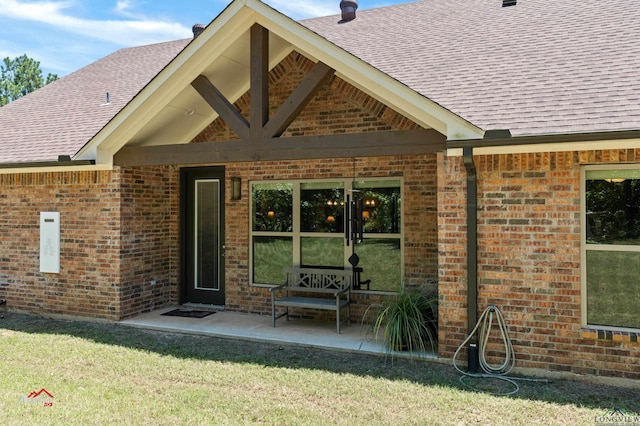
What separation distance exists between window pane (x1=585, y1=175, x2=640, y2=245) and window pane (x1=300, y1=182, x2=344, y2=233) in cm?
365

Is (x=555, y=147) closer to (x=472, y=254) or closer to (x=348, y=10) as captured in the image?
(x=472, y=254)

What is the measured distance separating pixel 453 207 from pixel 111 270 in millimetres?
5448

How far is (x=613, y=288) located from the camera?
546cm

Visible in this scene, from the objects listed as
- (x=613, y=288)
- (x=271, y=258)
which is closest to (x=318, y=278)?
(x=271, y=258)

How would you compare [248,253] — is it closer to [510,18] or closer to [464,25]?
[464,25]

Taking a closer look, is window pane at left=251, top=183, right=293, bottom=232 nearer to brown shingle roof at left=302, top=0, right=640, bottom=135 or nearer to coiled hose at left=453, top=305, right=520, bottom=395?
brown shingle roof at left=302, top=0, right=640, bottom=135

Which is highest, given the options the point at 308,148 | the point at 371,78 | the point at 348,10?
the point at 348,10

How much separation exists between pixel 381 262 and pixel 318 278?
3.52 ft

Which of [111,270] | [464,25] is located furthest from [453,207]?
[111,270]

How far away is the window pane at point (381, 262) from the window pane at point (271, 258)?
128cm

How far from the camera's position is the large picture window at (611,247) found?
17.8 ft

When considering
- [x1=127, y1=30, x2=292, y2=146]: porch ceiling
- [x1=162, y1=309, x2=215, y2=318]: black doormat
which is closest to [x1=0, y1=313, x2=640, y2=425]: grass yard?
[x1=162, y1=309, x2=215, y2=318]: black doormat

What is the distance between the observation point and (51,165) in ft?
25.6

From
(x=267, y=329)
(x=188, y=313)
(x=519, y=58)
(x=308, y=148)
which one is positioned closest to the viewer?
(x=308, y=148)
